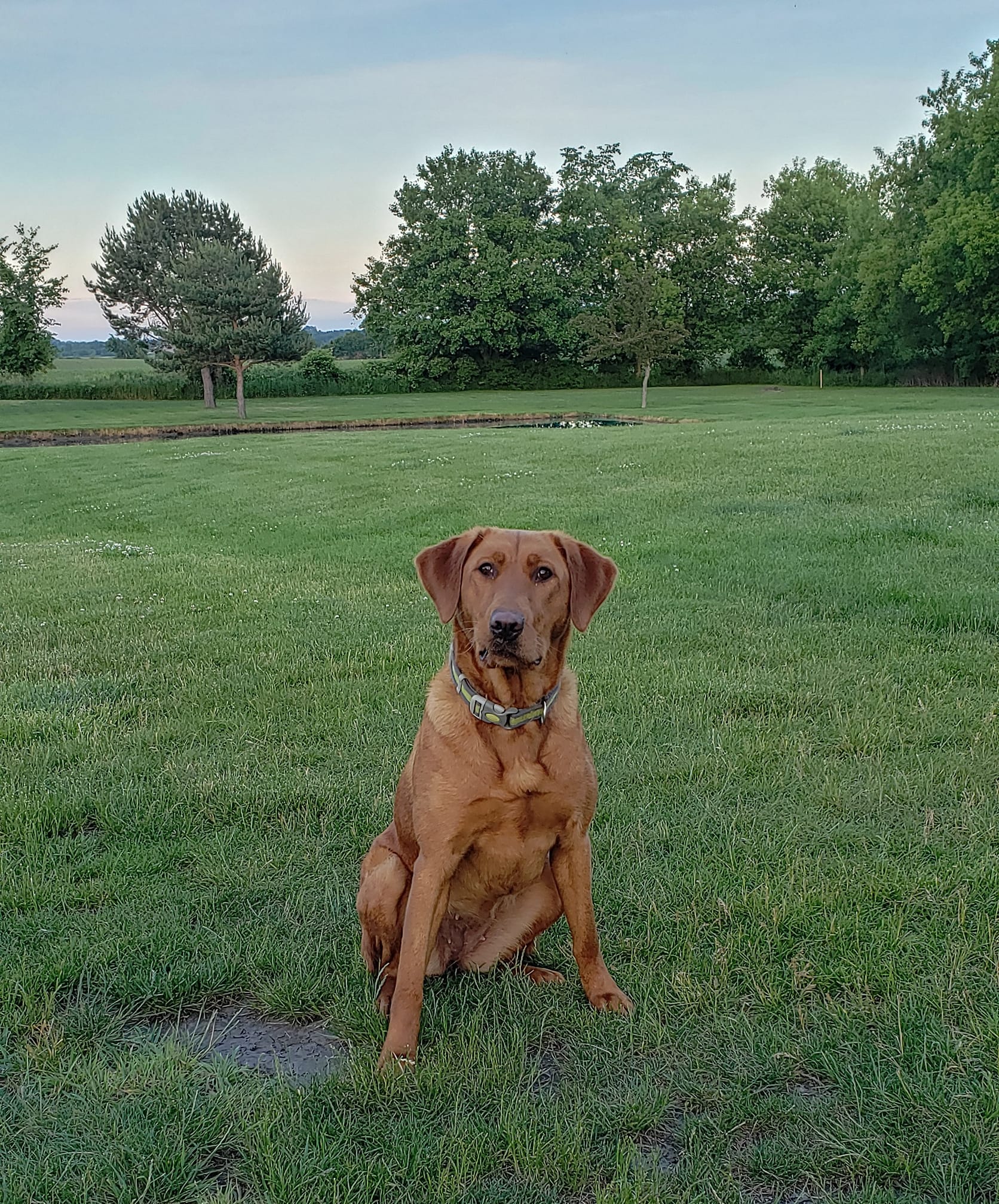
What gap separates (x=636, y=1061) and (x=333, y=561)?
7.68 m

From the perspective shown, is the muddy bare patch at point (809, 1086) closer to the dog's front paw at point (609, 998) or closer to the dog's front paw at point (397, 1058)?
the dog's front paw at point (609, 998)

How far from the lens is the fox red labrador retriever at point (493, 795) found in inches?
108

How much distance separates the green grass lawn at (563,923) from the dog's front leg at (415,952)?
0.10 meters

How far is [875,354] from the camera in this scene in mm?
57750

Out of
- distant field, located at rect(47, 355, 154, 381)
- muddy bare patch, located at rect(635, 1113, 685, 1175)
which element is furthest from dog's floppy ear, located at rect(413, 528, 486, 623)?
distant field, located at rect(47, 355, 154, 381)

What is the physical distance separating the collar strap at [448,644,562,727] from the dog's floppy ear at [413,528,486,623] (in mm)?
297

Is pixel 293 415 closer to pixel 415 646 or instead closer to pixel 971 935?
pixel 415 646

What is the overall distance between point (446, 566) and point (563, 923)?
4.88 ft

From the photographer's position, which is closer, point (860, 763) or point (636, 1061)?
point (636, 1061)

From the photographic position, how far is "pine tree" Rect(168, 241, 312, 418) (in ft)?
141

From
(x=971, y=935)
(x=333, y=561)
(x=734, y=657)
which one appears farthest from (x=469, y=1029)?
(x=333, y=561)

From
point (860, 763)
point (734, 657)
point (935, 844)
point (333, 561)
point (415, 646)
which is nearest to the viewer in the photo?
point (935, 844)

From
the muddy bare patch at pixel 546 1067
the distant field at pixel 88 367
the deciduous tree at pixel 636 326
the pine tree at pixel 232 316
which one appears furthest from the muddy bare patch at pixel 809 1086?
the distant field at pixel 88 367

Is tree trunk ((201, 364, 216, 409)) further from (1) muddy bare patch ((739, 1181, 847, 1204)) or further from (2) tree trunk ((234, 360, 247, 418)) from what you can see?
(1) muddy bare patch ((739, 1181, 847, 1204))
